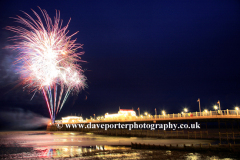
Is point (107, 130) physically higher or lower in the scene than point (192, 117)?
lower

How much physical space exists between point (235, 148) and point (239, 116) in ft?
31.7

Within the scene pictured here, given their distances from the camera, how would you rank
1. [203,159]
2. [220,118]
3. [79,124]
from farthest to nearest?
[79,124], [220,118], [203,159]

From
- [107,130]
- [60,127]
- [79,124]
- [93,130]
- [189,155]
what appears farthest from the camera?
[60,127]

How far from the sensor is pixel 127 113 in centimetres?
11506

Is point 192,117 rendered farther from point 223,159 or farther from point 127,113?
point 127,113

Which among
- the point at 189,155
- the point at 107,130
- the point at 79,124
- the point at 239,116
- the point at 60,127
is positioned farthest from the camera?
the point at 60,127

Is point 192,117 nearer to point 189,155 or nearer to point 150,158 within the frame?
point 189,155

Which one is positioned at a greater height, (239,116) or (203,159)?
(239,116)

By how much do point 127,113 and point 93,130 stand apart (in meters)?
28.5

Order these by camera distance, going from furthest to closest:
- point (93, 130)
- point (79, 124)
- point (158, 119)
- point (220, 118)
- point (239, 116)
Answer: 1. point (79, 124)
2. point (93, 130)
3. point (158, 119)
4. point (220, 118)
5. point (239, 116)

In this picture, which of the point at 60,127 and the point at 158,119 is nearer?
the point at 158,119

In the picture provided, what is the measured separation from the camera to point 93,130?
302 feet

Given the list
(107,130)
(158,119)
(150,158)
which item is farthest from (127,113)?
(150,158)

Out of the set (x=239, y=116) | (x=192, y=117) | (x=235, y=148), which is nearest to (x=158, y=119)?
(x=192, y=117)
